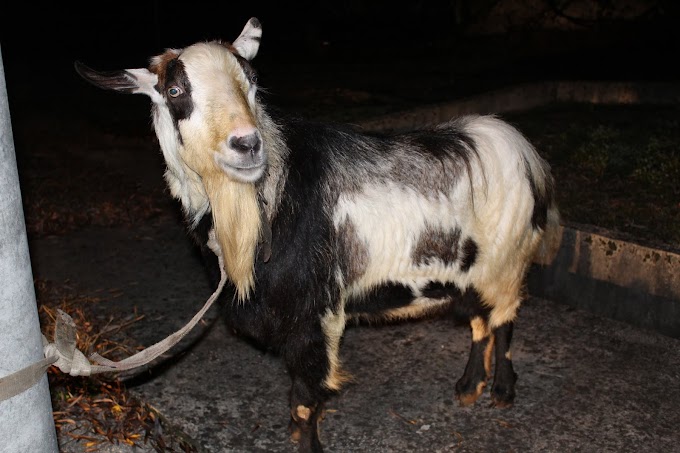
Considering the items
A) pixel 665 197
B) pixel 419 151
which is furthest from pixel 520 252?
pixel 665 197

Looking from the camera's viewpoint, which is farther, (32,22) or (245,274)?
(32,22)

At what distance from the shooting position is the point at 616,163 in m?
7.35

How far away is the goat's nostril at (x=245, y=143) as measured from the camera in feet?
11.1

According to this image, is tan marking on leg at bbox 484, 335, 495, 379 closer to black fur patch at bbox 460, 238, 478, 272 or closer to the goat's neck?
black fur patch at bbox 460, 238, 478, 272

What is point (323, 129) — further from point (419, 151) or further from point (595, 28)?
point (595, 28)

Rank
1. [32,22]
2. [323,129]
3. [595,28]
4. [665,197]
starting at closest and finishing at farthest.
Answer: [323,129] < [665,197] < [595,28] < [32,22]

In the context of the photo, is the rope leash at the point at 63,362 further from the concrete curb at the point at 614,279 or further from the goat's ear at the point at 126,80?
the concrete curb at the point at 614,279

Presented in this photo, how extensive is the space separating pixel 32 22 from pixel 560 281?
1832 centimetres

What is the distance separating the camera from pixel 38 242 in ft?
23.3

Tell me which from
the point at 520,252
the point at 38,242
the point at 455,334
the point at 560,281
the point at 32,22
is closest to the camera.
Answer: the point at 520,252

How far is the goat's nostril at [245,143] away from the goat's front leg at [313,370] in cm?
107

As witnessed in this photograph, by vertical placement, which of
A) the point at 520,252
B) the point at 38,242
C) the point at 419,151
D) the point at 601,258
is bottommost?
the point at 38,242

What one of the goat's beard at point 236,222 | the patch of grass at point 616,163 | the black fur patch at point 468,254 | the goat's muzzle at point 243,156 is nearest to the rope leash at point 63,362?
the goat's beard at point 236,222

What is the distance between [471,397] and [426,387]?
0.31 meters
